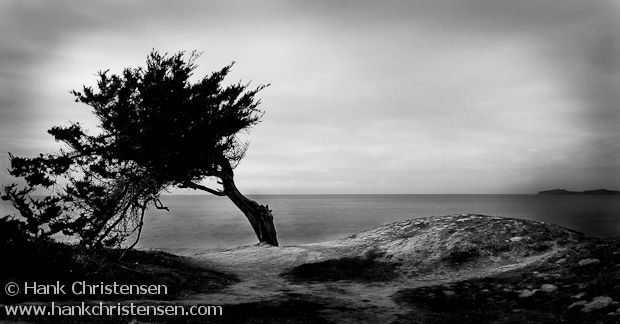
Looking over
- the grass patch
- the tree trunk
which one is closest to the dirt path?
the grass patch

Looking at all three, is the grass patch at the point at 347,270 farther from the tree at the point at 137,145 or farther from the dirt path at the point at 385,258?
the tree at the point at 137,145

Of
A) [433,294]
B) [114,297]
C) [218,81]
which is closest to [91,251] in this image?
[114,297]

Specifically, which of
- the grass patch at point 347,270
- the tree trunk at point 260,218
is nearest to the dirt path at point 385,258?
the grass patch at point 347,270

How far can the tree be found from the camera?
14539mm

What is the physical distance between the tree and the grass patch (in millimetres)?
5888

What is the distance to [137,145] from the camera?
14.8m

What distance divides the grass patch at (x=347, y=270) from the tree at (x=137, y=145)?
589 centimetres

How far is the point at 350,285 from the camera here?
12984 millimetres

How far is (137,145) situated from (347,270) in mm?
8912

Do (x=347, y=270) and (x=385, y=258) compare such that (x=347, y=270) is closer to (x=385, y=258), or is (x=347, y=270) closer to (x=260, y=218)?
(x=385, y=258)


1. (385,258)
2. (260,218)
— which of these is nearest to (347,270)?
(385,258)

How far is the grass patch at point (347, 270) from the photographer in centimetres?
1419

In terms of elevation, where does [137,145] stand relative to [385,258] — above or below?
above

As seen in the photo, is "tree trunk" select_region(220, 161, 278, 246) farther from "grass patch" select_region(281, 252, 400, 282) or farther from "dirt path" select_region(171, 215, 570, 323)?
"grass patch" select_region(281, 252, 400, 282)
